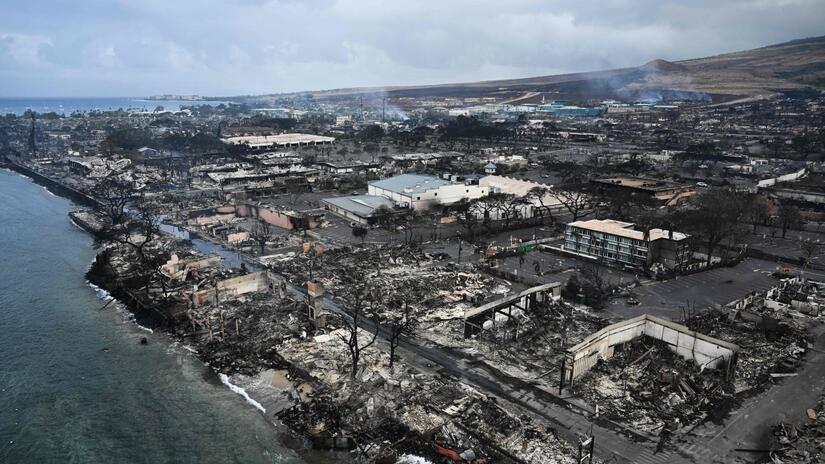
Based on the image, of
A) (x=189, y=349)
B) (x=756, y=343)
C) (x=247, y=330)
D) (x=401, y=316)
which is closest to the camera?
(x=756, y=343)

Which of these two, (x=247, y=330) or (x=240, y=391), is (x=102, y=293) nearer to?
(x=247, y=330)

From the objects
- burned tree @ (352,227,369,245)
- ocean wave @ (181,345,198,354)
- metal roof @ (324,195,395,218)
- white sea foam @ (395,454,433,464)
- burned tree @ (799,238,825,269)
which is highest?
metal roof @ (324,195,395,218)

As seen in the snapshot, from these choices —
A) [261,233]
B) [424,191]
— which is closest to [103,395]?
[261,233]

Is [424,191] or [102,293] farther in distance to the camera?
[424,191]

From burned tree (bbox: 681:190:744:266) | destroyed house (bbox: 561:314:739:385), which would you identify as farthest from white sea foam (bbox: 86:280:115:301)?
burned tree (bbox: 681:190:744:266)

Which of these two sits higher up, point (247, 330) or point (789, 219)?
point (247, 330)

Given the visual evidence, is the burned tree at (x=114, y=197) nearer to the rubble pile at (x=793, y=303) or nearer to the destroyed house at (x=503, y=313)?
the destroyed house at (x=503, y=313)

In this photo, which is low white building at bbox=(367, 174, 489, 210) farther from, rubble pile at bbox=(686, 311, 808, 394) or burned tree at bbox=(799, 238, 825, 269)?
rubble pile at bbox=(686, 311, 808, 394)
